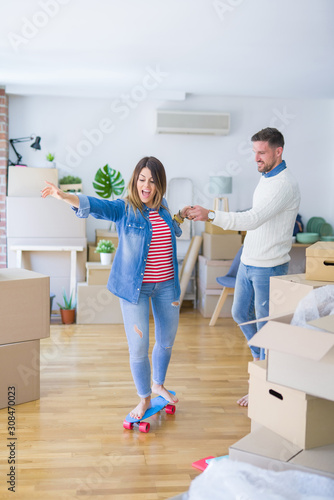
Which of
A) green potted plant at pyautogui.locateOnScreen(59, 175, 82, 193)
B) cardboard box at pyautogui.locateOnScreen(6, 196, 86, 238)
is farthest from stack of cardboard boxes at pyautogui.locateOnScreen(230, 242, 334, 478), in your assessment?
green potted plant at pyautogui.locateOnScreen(59, 175, 82, 193)

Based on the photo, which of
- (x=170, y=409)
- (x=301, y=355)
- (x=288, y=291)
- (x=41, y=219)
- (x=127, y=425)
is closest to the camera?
(x=301, y=355)

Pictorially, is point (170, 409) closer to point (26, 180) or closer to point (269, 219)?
point (269, 219)

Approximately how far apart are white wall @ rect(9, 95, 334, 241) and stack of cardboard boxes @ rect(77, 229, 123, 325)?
2.80 ft

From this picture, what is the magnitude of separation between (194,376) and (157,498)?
1.57 metres

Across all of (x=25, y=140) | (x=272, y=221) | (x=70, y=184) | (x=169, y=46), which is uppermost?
(x=169, y=46)

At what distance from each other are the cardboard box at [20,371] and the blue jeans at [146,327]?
65 centimetres

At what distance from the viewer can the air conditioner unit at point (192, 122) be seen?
19.2 feet

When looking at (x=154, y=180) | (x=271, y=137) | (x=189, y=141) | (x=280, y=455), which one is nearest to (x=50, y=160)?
(x=189, y=141)

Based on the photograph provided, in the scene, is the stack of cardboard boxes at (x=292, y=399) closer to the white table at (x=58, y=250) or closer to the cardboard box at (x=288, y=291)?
the cardboard box at (x=288, y=291)

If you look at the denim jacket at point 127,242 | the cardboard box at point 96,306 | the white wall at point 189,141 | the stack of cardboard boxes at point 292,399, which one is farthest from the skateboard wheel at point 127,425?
the white wall at point 189,141

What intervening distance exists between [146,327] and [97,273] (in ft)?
8.82

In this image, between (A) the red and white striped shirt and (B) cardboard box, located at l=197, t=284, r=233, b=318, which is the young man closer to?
(A) the red and white striped shirt

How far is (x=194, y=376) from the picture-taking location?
11.8 feet

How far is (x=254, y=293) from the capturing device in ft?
9.73
